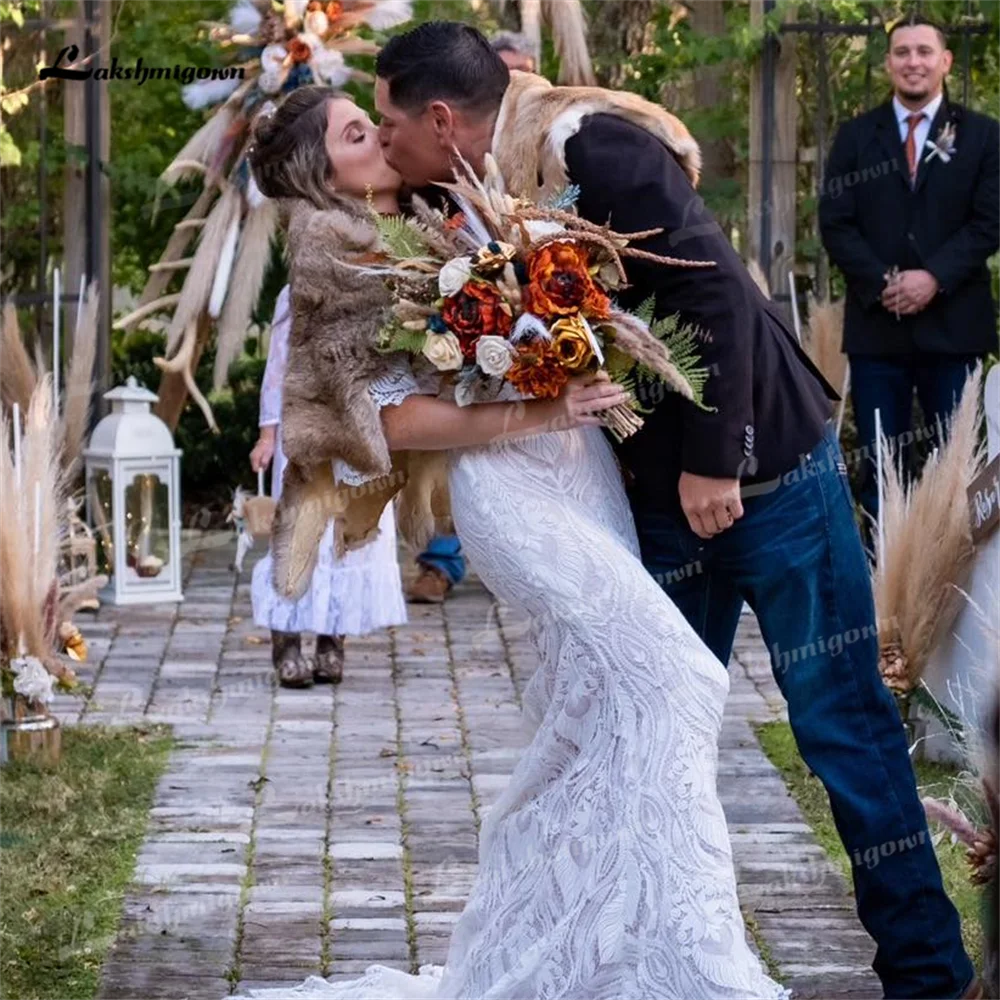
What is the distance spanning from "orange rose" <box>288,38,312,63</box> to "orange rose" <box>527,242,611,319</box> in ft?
19.0

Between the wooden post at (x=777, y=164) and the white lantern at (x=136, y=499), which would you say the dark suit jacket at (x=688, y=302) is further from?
the wooden post at (x=777, y=164)

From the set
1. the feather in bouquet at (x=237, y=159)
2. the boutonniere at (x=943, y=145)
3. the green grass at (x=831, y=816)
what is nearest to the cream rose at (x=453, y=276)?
the green grass at (x=831, y=816)

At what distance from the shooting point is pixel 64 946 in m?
4.68

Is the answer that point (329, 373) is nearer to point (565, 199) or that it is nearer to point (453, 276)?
point (453, 276)

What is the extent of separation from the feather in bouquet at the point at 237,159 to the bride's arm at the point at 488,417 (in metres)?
5.45

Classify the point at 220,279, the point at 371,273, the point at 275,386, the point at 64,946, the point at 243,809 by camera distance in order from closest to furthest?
the point at 371,273 < the point at 64,946 < the point at 243,809 < the point at 275,386 < the point at 220,279

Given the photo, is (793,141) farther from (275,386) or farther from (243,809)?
(243,809)

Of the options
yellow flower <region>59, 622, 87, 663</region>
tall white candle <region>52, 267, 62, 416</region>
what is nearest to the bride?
yellow flower <region>59, 622, 87, 663</region>

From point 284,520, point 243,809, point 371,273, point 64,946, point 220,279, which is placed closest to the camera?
point 371,273

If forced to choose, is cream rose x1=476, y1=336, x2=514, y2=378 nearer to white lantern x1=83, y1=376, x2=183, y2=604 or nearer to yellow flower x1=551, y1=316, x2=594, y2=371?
yellow flower x1=551, y1=316, x2=594, y2=371

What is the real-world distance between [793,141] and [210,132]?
2.73 metres

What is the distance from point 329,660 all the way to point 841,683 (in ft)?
12.2

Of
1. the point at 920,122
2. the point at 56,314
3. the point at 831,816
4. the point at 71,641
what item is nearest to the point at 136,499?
the point at 56,314

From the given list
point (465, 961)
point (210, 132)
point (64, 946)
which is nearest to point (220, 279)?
point (210, 132)
